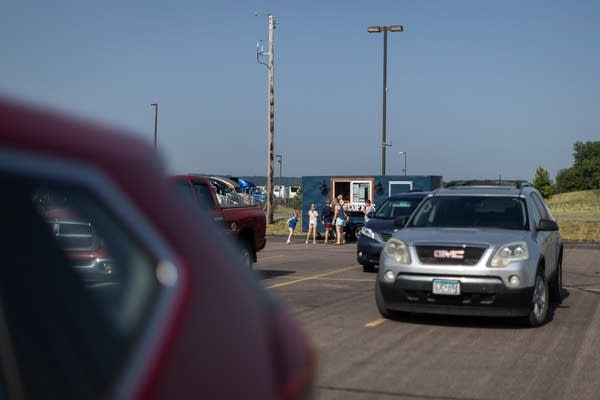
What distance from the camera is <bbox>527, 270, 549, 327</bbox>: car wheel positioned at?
33.3 ft

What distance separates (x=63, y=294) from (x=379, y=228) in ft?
55.0

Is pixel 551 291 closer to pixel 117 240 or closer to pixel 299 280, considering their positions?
pixel 299 280

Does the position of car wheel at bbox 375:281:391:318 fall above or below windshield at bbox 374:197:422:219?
below

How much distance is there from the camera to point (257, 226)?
51.5 feet

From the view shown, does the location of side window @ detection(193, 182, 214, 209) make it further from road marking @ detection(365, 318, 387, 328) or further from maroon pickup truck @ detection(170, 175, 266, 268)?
road marking @ detection(365, 318, 387, 328)

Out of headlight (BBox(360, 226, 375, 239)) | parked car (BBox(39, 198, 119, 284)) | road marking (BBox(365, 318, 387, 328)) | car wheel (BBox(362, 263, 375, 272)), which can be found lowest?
car wheel (BBox(362, 263, 375, 272))

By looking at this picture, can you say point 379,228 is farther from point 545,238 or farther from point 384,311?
point 384,311

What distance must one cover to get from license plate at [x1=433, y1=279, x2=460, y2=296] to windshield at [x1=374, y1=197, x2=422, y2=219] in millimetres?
8971

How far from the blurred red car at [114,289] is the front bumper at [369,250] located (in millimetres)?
15805

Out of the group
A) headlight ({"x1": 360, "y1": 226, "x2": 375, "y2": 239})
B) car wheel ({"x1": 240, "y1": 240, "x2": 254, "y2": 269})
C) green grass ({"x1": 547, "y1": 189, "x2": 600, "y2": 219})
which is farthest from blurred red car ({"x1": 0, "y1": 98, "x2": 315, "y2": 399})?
green grass ({"x1": 547, "y1": 189, "x2": 600, "y2": 219})

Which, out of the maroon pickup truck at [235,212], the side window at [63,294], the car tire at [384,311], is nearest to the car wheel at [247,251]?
the maroon pickup truck at [235,212]

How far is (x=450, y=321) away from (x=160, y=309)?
940 centimetres

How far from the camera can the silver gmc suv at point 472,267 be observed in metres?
9.99

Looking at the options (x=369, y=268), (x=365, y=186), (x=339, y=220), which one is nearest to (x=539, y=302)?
(x=369, y=268)
